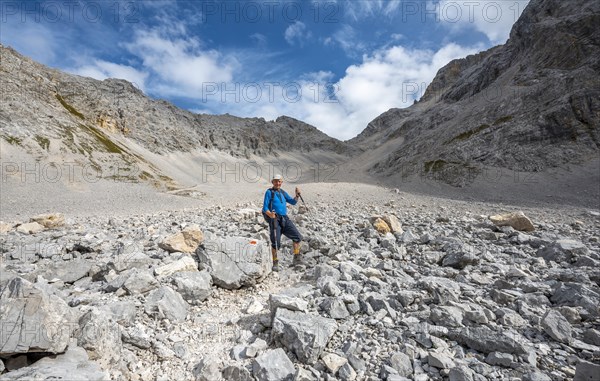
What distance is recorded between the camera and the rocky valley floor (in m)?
3.87

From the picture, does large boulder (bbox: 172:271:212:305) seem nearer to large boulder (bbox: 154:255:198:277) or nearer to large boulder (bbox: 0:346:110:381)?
large boulder (bbox: 154:255:198:277)

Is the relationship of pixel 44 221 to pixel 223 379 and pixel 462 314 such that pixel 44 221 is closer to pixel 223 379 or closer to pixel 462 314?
pixel 223 379

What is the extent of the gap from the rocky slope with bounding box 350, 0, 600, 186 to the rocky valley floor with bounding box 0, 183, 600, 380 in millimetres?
32376

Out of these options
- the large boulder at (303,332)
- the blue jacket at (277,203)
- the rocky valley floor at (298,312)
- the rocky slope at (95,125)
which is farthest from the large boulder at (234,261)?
the rocky slope at (95,125)

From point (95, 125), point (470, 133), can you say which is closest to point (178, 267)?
point (470, 133)

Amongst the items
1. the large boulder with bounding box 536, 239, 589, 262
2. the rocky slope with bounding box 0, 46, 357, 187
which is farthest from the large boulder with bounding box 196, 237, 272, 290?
the rocky slope with bounding box 0, 46, 357, 187

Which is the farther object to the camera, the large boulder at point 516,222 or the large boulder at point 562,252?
the large boulder at point 516,222

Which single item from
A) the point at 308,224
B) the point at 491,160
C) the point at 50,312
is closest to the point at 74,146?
the point at 308,224

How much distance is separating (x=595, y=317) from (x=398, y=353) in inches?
145

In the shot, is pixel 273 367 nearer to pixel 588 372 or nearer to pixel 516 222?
pixel 588 372

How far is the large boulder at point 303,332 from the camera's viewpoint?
4.31 m

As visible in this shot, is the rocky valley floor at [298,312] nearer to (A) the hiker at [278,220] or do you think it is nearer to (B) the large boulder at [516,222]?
(A) the hiker at [278,220]

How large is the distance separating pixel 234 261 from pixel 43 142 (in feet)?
213

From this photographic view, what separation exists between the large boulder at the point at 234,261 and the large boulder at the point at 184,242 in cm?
110
